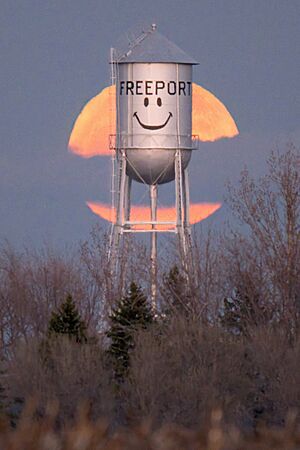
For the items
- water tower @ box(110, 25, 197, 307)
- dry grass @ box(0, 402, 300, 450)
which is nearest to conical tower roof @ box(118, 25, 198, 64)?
water tower @ box(110, 25, 197, 307)

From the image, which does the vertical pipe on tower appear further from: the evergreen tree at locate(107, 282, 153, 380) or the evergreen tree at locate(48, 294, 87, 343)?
the evergreen tree at locate(48, 294, 87, 343)

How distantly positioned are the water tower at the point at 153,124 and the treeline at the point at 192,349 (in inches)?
80.7

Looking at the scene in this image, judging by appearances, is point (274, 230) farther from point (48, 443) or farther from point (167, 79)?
point (48, 443)

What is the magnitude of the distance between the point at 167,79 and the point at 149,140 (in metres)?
1.73

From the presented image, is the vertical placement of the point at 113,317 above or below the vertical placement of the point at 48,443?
above

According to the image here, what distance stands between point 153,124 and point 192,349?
7.91m

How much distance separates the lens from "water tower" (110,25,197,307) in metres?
39.8

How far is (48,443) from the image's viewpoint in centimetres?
849

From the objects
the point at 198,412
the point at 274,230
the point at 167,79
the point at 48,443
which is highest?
the point at 167,79

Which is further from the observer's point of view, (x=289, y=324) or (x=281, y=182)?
(x=281, y=182)

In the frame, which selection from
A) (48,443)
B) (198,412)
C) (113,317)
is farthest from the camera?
(113,317)

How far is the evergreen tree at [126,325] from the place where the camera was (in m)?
36.1

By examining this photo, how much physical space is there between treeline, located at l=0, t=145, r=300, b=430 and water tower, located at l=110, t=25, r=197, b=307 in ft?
6.72

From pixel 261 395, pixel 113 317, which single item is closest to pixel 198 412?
pixel 261 395
